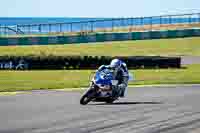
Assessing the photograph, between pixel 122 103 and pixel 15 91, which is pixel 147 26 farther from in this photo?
pixel 122 103

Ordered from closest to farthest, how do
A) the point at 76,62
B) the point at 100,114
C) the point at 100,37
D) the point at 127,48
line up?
1. the point at 100,114
2. the point at 76,62
3. the point at 127,48
4. the point at 100,37

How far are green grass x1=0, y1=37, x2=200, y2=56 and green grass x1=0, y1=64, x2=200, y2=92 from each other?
17691 mm

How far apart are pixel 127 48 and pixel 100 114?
1822 inches

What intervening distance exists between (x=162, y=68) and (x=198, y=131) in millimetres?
27386

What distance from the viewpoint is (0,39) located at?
5900 cm

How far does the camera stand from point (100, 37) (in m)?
62.3

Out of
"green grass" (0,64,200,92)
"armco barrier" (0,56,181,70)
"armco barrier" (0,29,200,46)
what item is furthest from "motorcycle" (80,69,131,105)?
"armco barrier" (0,29,200,46)

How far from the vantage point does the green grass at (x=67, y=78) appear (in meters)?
28.4

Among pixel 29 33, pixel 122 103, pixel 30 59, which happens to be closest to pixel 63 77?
pixel 30 59

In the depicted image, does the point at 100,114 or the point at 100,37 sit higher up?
the point at 100,37

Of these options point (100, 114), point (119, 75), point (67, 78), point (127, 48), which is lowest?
point (67, 78)

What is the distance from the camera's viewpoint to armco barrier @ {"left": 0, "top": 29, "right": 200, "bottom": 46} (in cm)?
5878

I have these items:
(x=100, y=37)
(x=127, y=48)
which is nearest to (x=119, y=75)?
(x=127, y=48)

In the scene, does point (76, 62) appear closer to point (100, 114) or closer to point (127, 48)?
point (127, 48)
